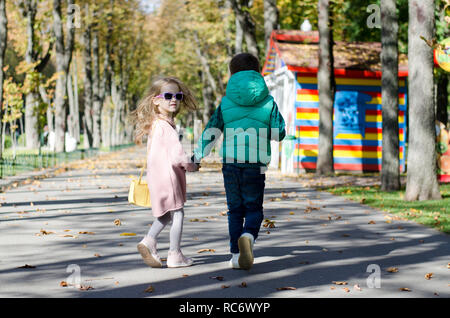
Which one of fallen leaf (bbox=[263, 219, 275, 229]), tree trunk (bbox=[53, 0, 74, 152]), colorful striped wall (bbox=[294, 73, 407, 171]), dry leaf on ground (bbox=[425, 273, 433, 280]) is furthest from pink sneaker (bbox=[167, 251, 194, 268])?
tree trunk (bbox=[53, 0, 74, 152])

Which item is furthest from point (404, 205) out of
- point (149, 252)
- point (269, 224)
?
point (149, 252)

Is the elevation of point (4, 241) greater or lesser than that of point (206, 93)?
lesser

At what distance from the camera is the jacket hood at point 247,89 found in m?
6.72

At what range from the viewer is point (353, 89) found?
2464 centimetres

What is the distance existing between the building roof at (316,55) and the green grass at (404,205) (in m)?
7.92

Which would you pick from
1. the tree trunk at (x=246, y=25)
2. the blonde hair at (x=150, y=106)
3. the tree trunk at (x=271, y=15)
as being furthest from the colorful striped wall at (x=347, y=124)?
the blonde hair at (x=150, y=106)

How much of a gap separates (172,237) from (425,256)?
108 inches

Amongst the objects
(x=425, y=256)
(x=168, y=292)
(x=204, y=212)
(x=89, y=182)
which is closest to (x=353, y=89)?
(x=89, y=182)

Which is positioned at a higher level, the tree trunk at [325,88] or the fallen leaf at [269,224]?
the tree trunk at [325,88]

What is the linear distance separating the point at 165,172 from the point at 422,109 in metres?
7.78

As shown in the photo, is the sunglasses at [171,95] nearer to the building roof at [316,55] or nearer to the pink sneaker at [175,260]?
the pink sneaker at [175,260]

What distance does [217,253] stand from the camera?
7840 millimetres

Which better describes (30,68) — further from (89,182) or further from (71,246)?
(71,246)
